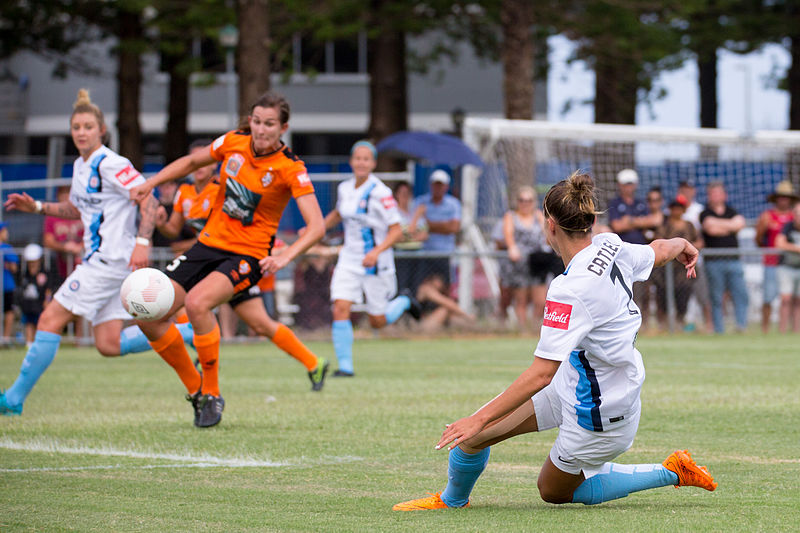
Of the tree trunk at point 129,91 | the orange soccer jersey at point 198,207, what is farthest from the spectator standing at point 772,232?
the tree trunk at point 129,91

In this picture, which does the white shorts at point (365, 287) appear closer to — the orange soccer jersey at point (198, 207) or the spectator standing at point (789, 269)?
the orange soccer jersey at point (198, 207)

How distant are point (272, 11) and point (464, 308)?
32.2 ft

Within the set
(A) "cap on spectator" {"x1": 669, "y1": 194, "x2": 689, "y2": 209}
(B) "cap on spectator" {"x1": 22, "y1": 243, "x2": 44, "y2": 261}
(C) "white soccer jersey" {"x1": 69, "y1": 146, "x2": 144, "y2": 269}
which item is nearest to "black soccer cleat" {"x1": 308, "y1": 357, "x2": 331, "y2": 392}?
(C) "white soccer jersey" {"x1": 69, "y1": 146, "x2": 144, "y2": 269}

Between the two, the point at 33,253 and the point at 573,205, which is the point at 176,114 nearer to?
the point at 33,253

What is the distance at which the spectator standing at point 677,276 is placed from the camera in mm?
17000

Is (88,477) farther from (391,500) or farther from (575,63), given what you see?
(575,63)

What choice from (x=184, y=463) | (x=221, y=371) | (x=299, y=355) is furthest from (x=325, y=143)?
(x=184, y=463)

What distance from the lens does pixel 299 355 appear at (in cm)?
969

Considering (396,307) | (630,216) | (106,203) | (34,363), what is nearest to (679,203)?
(630,216)

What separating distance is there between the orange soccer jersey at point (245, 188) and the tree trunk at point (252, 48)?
434 inches

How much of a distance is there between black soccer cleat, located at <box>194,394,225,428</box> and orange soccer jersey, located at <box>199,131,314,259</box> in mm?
989

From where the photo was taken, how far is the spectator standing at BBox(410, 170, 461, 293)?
17.3 metres

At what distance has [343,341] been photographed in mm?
11531

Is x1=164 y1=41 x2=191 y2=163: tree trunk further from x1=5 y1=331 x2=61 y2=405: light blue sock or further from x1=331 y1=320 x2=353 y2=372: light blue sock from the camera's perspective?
x1=5 y1=331 x2=61 y2=405: light blue sock
